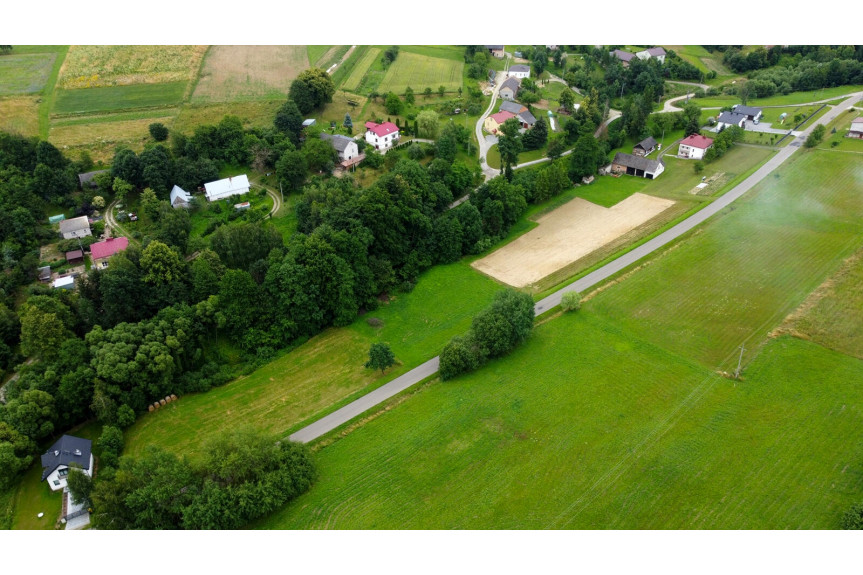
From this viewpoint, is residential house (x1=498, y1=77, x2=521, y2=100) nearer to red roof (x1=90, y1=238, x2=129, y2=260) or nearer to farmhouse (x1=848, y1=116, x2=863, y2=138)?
farmhouse (x1=848, y1=116, x2=863, y2=138)

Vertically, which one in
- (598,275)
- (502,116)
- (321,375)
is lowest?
(321,375)

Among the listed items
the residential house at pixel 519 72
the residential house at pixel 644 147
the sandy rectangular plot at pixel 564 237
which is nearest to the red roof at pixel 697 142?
the residential house at pixel 644 147

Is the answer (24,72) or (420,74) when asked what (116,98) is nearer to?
(24,72)

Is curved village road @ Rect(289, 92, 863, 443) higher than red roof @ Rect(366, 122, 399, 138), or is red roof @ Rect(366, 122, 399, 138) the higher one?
red roof @ Rect(366, 122, 399, 138)

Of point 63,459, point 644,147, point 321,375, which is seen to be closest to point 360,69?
point 644,147

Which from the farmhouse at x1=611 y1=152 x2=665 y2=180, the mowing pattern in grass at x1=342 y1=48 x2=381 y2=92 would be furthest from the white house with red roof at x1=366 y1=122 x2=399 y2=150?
the farmhouse at x1=611 y1=152 x2=665 y2=180

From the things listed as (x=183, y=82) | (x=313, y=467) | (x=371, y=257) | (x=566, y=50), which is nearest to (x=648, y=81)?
(x=566, y=50)

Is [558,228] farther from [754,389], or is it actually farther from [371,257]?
[754,389]
